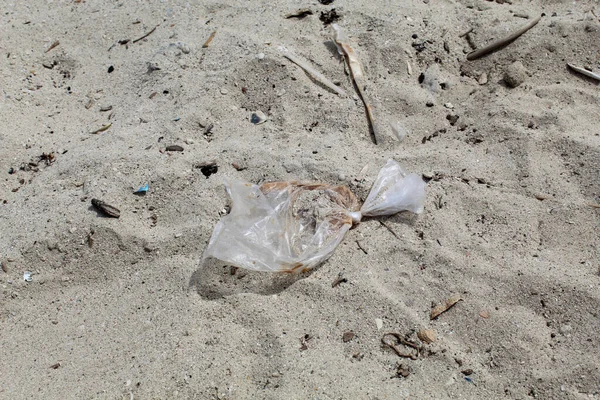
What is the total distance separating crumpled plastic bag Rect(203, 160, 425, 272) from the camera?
200 cm

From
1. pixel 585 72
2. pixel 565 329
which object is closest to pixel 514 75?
pixel 585 72

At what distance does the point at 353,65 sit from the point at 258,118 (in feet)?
1.66

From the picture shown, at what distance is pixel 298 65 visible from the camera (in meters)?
2.65

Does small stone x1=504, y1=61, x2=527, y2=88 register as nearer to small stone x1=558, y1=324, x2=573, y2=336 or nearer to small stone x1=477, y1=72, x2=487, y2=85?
small stone x1=477, y1=72, x2=487, y2=85

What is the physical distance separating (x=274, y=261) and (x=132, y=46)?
1.59 meters

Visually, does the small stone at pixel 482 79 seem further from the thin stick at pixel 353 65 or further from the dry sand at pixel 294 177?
the thin stick at pixel 353 65

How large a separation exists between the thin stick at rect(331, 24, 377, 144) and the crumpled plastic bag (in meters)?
0.34

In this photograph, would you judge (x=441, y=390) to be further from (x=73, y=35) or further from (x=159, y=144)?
(x=73, y=35)

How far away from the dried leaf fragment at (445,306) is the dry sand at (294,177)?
0.02 metres

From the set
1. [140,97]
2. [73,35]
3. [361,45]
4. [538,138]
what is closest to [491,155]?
[538,138]

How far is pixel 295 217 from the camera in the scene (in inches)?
84.0

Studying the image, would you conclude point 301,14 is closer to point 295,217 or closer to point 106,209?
point 295,217

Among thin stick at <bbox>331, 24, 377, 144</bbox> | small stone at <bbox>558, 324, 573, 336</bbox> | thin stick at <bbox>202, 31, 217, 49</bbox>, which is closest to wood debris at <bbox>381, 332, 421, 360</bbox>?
small stone at <bbox>558, 324, 573, 336</bbox>

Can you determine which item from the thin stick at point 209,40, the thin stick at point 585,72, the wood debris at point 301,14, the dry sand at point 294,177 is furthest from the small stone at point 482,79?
the thin stick at point 209,40
